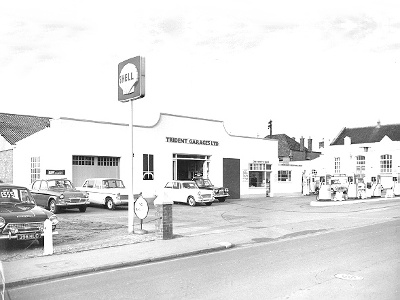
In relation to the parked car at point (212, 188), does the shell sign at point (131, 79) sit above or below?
above

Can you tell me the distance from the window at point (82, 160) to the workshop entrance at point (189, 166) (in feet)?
20.1

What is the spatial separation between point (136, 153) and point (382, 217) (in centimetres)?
1454

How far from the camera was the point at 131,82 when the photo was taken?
1381cm

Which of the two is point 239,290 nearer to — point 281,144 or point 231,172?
point 231,172

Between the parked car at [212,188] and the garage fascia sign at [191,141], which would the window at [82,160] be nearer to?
the garage fascia sign at [191,141]

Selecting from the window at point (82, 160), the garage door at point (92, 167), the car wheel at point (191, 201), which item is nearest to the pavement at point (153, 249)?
the car wheel at point (191, 201)

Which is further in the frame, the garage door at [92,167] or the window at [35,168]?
the garage door at [92,167]

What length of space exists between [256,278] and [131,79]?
26.0ft

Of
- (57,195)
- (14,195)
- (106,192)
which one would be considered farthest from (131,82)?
(106,192)

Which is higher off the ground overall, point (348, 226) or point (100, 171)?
point (100, 171)

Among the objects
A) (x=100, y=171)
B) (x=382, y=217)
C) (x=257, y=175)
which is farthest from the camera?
(x=257, y=175)

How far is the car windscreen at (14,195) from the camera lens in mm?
12332

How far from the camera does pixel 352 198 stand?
31.6 metres

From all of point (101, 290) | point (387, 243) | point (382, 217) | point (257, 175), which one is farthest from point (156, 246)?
point (257, 175)
